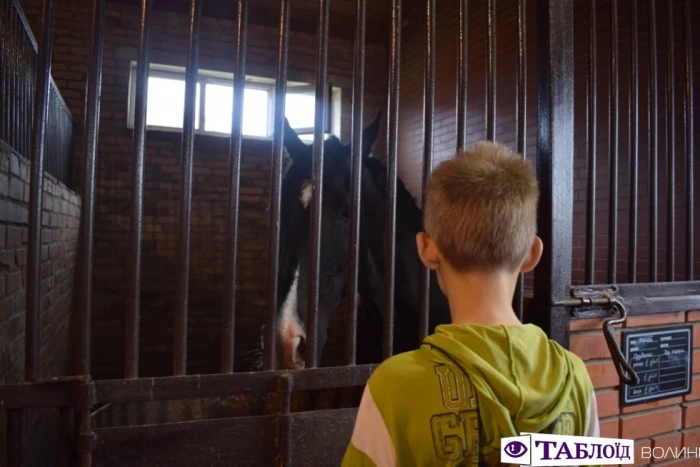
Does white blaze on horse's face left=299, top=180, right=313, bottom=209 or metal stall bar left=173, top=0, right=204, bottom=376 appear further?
white blaze on horse's face left=299, top=180, right=313, bottom=209

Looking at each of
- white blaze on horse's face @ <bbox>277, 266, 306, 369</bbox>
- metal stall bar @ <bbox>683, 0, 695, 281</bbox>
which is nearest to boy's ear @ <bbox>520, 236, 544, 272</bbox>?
white blaze on horse's face @ <bbox>277, 266, 306, 369</bbox>

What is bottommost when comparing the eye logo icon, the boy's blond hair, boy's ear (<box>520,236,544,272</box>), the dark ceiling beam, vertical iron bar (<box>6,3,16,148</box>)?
the eye logo icon

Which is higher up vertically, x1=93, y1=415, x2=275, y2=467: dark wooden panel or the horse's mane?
the horse's mane

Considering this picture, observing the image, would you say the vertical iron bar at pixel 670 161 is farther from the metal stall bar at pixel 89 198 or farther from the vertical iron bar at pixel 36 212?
the vertical iron bar at pixel 36 212

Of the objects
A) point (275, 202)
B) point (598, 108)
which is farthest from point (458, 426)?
point (598, 108)

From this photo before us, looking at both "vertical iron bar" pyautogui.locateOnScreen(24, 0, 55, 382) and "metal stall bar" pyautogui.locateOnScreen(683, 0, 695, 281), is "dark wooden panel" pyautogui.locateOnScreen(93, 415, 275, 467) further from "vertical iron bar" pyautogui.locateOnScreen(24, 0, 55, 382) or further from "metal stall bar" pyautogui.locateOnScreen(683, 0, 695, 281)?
"metal stall bar" pyautogui.locateOnScreen(683, 0, 695, 281)

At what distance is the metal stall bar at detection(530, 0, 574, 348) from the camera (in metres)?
1.54

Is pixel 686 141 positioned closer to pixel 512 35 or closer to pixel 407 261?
pixel 407 261

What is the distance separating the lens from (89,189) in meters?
1.09

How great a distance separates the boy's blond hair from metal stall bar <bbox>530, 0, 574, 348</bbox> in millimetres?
780

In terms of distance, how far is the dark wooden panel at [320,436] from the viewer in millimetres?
1212

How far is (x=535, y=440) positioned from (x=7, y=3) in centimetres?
286

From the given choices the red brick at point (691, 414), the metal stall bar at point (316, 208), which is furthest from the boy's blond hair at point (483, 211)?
the red brick at point (691, 414)

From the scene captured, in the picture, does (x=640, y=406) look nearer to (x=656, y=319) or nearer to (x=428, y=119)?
(x=656, y=319)
